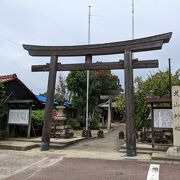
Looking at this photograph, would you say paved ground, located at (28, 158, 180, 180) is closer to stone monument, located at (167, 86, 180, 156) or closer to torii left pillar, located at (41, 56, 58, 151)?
stone monument, located at (167, 86, 180, 156)

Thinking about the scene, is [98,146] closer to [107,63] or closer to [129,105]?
[129,105]

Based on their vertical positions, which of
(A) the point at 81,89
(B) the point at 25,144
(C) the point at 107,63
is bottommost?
(B) the point at 25,144

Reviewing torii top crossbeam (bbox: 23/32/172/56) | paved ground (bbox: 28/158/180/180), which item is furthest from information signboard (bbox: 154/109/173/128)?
paved ground (bbox: 28/158/180/180)

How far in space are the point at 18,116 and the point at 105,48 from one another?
278 inches

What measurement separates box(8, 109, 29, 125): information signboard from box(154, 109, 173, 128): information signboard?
302 inches

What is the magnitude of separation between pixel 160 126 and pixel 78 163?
17.3 ft

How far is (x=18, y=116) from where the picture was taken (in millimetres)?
18188

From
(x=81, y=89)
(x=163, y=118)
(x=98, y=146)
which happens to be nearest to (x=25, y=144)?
(x=98, y=146)

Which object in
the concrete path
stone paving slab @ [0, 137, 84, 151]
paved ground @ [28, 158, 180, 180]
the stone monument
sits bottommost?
paved ground @ [28, 158, 180, 180]

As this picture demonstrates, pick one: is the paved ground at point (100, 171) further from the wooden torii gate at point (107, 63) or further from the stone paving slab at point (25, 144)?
the stone paving slab at point (25, 144)

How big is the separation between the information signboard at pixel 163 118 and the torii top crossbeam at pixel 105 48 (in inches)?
126

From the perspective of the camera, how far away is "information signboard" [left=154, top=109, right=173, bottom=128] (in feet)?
48.0

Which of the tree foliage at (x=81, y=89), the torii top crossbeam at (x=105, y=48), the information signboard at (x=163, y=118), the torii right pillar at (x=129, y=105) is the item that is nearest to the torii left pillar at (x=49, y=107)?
the torii top crossbeam at (x=105, y=48)

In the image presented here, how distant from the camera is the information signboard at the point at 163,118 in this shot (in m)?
14.6
